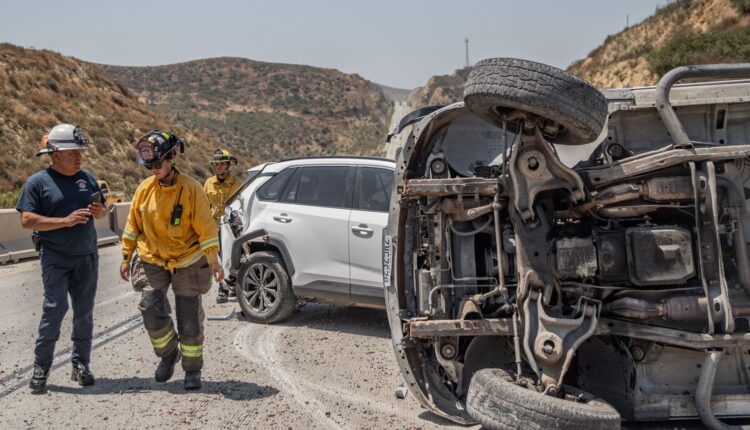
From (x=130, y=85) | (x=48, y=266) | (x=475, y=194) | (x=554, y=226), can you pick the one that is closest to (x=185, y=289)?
(x=48, y=266)

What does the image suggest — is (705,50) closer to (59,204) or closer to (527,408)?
(59,204)

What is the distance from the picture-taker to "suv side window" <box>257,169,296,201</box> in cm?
823

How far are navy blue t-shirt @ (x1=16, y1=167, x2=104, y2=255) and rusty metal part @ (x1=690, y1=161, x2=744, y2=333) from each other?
15.7 ft

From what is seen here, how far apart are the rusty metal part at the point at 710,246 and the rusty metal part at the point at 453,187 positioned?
1125mm

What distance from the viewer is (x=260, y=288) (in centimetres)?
816

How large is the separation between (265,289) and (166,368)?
87.9 inches

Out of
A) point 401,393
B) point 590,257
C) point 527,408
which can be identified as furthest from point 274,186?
point 527,408

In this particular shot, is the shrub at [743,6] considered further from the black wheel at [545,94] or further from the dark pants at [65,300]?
the dark pants at [65,300]

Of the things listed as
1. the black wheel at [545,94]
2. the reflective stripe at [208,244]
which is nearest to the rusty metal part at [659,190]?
the black wheel at [545,94]

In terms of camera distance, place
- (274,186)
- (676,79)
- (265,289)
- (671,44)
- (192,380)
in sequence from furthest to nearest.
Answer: (671,44), (274,186), (265,289), (192,380), (676,79)

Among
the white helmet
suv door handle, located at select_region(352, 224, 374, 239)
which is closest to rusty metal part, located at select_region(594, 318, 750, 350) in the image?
suv door handle, located at select_region(352, 224, 374, 239)

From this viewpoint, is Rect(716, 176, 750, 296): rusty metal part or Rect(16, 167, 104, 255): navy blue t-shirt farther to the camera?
Rect(16, 167, 104, 255): navy blue t-shirt

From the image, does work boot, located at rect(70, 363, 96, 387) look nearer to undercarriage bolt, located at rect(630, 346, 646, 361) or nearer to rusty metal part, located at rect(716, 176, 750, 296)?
undercarriage bolt, located at rect(630, 346, 646, 361)

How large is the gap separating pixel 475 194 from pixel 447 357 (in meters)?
1.10
